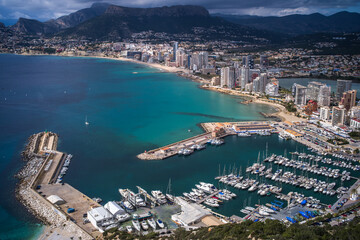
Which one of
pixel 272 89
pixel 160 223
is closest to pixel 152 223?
pixel 160 223

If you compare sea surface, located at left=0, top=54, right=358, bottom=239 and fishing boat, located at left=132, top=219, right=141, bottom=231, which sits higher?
sea surface, located at left=0, top=54, right=358, bottom=239

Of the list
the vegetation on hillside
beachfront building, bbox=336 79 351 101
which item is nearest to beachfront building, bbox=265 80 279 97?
beachfront building, bbox=336 79 351 101

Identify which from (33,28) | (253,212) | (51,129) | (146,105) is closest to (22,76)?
(146,105)

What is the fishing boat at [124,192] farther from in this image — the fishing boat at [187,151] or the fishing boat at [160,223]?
the fishing boat at [187,151]

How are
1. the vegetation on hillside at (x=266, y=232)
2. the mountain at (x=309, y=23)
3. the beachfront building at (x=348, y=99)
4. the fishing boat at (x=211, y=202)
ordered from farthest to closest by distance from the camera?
the mountain at (x=309, y=23)
the beachfront building at (x=348, y=99)
the fishing boat at (x=211, y=202)
the vegetation on hillside at (x=266, y=232)

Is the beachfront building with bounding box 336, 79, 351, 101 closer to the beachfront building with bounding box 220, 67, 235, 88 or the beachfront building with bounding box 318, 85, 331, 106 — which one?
the beachfront building with bounding box 318, 85, 331, 106

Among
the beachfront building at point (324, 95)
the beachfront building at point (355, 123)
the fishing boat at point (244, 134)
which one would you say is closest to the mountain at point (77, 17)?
the beachfront building at point (324, 95)
